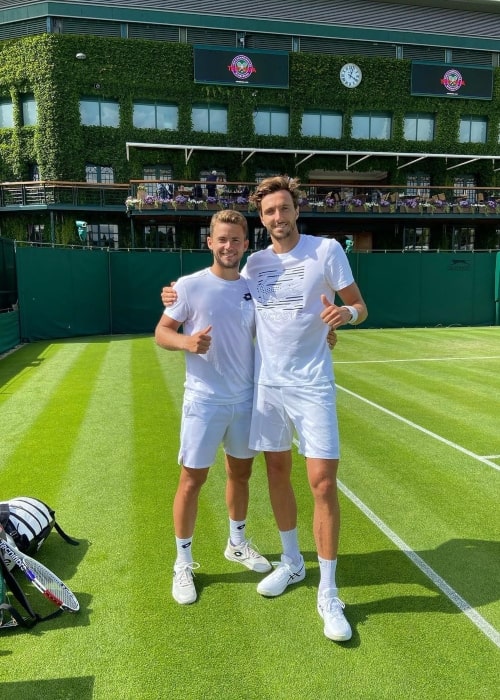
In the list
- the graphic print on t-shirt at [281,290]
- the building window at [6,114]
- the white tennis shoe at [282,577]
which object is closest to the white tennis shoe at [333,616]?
the white tennis shoe at [282,577]

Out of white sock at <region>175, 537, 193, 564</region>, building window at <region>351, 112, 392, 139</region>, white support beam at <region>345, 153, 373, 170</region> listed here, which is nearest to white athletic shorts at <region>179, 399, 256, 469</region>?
white sock at <region>175, 537, 193, 564</region>

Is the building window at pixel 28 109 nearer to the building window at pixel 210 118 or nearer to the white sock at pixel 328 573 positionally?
the building window at pixel 210 118

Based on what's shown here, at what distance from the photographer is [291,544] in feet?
12.1

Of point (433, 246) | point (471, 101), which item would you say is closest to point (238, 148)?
point (433, 246)

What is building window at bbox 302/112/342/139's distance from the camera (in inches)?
1341

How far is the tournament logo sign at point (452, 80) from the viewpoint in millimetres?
35375

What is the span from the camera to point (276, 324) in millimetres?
3373

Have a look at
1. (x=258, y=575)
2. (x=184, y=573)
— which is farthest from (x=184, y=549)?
(x=258, y=575)

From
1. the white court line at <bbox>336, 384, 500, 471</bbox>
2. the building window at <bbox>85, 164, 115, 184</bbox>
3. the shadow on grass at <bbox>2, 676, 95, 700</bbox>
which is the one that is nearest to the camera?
the shadow on grass at <bbox>2, 676, 95, 700</bbox>

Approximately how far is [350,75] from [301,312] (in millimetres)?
35982

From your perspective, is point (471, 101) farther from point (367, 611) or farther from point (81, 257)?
point (367, 611)

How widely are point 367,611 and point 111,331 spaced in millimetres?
18585

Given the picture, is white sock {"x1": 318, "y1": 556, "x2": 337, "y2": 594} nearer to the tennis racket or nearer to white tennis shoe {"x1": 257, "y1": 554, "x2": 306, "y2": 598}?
white tennis shoe {"x1": 257, "y1": 554, "x2": 306, "y2": 598}

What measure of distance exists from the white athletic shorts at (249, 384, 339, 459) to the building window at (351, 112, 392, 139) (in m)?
34.8
